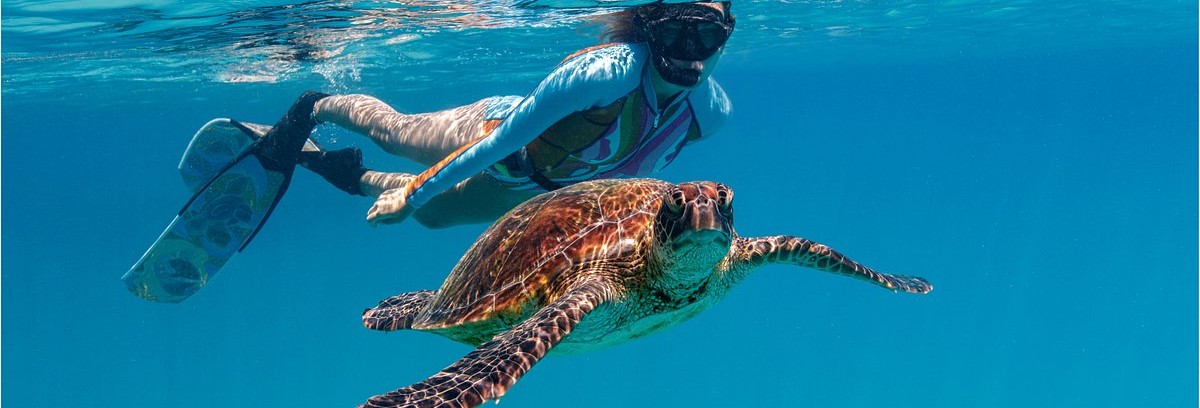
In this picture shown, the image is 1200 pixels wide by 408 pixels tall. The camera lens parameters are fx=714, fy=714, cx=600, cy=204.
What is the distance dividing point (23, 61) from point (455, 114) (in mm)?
12421

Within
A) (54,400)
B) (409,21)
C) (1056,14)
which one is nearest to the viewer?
(409,21)

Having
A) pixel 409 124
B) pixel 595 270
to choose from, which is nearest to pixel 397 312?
pixel 595 270

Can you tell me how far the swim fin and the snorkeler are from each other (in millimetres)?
15

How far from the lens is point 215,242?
918 cm

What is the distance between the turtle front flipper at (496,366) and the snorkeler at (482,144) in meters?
2.48

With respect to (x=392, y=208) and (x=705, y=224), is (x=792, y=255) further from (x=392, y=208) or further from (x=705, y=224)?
(x=392, y=208)

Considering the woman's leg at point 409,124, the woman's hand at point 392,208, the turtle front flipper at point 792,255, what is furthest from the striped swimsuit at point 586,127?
the turtle front flipper at point 792,255

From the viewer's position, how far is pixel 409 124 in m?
8.13

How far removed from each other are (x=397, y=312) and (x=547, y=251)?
150 centimetres

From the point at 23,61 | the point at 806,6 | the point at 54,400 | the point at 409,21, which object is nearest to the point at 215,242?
the point at 409,21

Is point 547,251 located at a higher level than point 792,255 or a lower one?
→ higher

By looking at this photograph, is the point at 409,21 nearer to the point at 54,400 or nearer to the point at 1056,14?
the point at 1056,14

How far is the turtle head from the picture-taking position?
2.88 metres

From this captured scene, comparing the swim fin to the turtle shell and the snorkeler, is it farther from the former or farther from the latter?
the turtle shell
